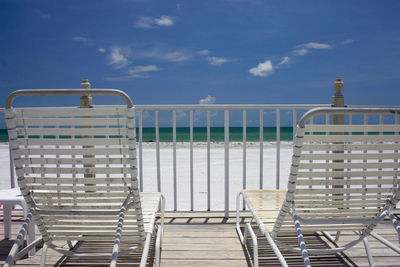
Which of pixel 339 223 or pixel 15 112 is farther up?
pixel 15 112

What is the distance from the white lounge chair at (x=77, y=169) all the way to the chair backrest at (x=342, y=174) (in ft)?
2.90

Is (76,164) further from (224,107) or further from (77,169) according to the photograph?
(224,107)

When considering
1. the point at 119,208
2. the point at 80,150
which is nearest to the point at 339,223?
the point at 119,208

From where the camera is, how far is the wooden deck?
6.91 feet

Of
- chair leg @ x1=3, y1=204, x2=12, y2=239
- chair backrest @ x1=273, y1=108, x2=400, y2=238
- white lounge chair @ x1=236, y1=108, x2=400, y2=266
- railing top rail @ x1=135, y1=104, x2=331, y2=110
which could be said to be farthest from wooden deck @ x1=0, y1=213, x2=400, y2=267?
railing top rail @ x1=135, y1=104, x2=331, y2=110

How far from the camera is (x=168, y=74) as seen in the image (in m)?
55.8

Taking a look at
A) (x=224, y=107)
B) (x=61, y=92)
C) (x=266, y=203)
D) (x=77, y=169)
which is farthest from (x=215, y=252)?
(x=61, y=92)

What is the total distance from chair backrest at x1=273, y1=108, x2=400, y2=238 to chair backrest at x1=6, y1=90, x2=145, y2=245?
35.0 inches

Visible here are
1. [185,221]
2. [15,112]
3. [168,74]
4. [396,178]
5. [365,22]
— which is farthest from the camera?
[168,74]

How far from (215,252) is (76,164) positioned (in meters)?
1.40

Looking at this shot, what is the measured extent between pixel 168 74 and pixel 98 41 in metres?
14.9

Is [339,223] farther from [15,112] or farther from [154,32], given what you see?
[154,32]

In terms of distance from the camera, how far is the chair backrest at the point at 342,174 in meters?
1.39

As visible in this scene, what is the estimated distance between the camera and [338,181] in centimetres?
150
